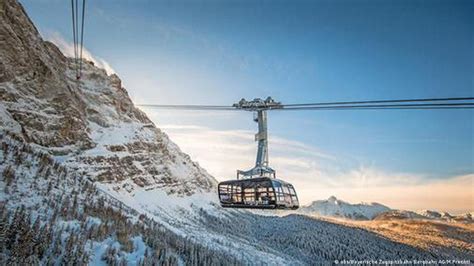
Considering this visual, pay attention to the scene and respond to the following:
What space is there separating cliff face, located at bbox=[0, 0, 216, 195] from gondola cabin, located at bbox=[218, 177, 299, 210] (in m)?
45.2

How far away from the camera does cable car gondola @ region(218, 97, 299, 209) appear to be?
17.4 m

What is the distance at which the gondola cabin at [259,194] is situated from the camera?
60.6 ft

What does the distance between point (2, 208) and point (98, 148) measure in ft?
251

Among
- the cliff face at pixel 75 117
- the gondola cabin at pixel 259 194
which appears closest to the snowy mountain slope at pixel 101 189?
the cliff face at pixel 75 117

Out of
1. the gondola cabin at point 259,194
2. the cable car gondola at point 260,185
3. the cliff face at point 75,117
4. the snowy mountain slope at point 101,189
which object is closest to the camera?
the snowy mountain slope at point 101,189

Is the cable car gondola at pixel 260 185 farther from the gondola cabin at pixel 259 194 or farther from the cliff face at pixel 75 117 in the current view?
the cliff face at pixel 75 117

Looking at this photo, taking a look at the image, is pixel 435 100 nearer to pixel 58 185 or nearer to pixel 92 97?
pixel 58 185

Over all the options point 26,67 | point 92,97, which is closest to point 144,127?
point 92,97

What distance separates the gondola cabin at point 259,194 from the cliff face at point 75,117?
45.2 meters

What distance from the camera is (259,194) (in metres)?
19.6

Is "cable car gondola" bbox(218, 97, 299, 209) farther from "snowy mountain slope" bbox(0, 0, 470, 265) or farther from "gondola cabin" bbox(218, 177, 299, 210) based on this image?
"snowy mountain slope" bbox(0, 0, 470, 265)

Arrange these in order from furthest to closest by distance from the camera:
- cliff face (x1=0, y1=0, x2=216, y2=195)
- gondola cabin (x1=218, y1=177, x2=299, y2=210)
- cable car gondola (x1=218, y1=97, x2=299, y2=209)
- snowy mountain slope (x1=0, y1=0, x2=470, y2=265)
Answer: cliff face (x1=0, y1=0, x2=216, y2=195) → gondola cabin (x1=218, y1=177, x2=299, y2=210) → cable car gondola (x1=218, y1=97, x2=299, y2=209) → snowy mountain slope (x1=0, y1=0, x2=470, y2=265)

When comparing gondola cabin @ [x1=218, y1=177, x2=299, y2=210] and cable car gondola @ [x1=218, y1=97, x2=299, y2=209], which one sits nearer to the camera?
cable car gondola @ [x1=218, y1=97, x2=299, y2=209]

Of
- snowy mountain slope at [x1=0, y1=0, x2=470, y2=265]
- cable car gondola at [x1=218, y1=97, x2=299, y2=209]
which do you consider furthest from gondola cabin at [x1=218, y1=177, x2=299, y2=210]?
snowy mountain slope at [x1=0, y1=0, x2=470, y2=265]
